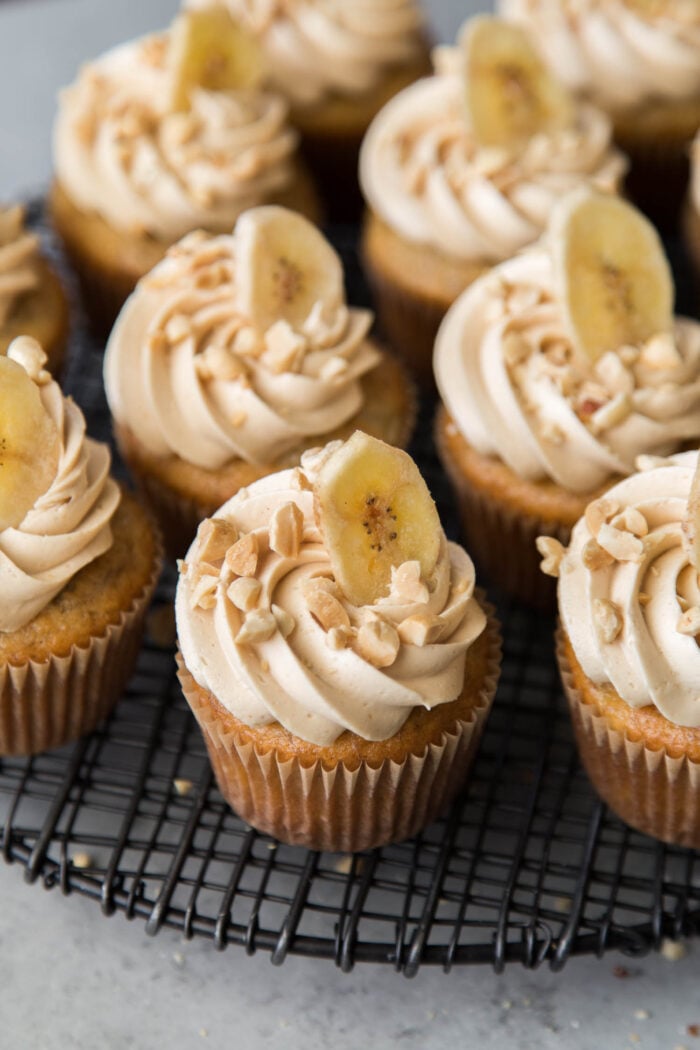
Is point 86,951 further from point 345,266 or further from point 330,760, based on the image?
point 345,266

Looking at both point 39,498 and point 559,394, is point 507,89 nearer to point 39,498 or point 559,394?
point 559,394

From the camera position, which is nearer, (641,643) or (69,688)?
(641,643)

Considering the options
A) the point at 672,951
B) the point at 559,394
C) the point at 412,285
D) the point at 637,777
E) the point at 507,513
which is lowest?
the point at 672,951

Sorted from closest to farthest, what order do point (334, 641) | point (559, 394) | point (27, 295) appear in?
point (334, 641), point (559, 394), point (27, 295)

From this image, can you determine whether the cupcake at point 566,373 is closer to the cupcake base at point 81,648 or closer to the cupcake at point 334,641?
the cupcake at point 334,641

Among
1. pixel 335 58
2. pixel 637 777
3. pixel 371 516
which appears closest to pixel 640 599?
pixel 637 777

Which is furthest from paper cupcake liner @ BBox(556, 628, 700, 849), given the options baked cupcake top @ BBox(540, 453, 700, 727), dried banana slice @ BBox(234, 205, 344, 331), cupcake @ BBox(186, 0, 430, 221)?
cupcake @ BBox(186, 0, 430, 221)

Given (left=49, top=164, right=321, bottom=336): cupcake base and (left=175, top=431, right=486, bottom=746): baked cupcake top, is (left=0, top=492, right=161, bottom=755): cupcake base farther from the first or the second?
(left=49, top=164, right=321, bottom=336): cupcake base

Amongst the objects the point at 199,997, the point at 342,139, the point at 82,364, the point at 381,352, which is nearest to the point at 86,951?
the point at 199,997

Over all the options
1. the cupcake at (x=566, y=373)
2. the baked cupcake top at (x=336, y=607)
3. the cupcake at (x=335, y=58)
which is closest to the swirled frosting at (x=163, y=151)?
the cupcake at (x=335, y=58)
